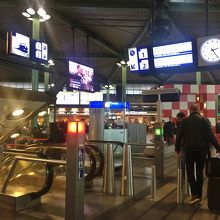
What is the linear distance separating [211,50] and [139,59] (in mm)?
1752

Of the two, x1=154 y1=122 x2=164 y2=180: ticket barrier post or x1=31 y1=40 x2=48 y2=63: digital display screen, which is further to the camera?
x1=31 y1=40 x2=48 y2=63: digital display screen

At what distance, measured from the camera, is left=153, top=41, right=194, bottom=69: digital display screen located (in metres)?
6.98

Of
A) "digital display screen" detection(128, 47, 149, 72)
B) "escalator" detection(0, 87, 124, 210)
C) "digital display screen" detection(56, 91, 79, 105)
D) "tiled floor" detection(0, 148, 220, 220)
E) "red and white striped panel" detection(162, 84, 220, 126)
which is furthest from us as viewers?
"digital display screen" detection(56, 91, 79, 105)

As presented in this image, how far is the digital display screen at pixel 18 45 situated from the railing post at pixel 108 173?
524 cm

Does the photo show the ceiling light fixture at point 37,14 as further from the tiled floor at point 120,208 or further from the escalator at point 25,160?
the tiled floor at point 120,208

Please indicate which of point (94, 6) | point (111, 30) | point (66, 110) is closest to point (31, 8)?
point (94, 6)

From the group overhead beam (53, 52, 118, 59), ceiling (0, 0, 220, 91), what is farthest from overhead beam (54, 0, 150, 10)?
overhead beam (53, 52, 118, 59)

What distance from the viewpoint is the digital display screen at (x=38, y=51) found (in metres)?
10.4

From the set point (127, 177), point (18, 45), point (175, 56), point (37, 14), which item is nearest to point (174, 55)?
point (175, 56)

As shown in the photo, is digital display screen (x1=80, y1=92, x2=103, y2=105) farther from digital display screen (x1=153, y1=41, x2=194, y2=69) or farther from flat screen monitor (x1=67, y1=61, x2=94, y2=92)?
digital display screen (x1=153, y1=41, x2=194, y2=69)

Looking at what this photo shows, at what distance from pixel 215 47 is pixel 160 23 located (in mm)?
1750

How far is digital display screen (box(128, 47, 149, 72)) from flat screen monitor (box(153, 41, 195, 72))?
0.26 meters

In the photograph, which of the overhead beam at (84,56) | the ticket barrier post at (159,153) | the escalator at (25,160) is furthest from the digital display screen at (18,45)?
the overhead beam at (84,56)

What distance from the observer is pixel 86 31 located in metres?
13.1
